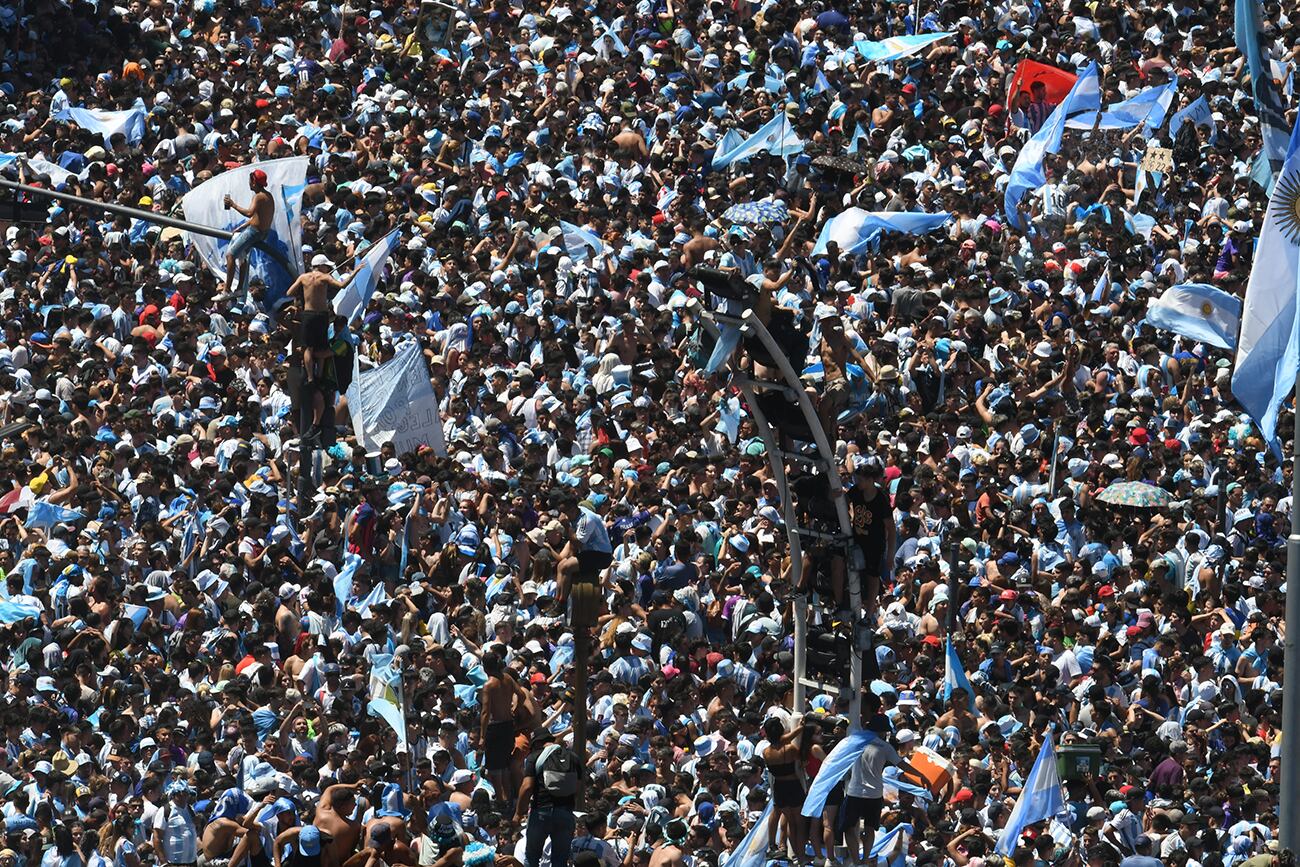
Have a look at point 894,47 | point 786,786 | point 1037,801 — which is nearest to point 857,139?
point 894,47

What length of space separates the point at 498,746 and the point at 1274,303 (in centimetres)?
658

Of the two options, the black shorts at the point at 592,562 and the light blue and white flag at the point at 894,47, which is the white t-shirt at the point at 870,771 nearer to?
the black shorts at the point at 592,562

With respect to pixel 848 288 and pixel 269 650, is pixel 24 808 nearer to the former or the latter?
pixel 269 650

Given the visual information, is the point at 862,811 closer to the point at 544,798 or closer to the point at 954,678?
the point at 544,798

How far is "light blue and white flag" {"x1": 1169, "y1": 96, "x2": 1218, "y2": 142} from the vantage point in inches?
1227

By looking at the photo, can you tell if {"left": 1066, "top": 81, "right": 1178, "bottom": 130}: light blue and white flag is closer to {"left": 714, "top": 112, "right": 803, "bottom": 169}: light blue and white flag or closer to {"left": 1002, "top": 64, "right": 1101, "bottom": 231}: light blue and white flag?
{"left": 1002, "top": 64, "right": 1101, "bottom": 231}: light blue and white flag

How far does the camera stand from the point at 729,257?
96.8 feet

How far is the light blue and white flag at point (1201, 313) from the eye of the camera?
25.8m

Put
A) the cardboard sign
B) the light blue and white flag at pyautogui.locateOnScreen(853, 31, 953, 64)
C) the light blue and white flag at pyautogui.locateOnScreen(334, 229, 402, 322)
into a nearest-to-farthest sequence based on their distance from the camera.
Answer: the light blue and white flag at pyautogui.locateOnScreen(334, 229, 402, 322), the cardboard sign, the light blue and white flag at pyautogui.locateOnScreen(853, 31, 953, 64)

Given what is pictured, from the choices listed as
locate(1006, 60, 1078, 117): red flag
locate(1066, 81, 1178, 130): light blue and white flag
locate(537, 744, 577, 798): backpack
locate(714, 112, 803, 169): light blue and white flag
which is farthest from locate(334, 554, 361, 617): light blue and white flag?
locate(1006, 60, 1078, 117): red flag

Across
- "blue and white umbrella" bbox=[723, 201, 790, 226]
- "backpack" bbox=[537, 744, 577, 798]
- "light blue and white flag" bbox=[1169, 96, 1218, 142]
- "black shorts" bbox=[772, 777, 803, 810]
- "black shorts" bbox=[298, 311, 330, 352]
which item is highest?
"blue and white umbrella" bbox=[723, 201, 790, 226]

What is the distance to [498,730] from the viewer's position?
77.7ft

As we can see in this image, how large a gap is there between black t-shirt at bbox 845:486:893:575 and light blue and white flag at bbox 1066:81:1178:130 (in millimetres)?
9761

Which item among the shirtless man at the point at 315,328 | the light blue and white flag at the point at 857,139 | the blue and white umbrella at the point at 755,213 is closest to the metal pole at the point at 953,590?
the blue and white umbrella at the point at 755,213
